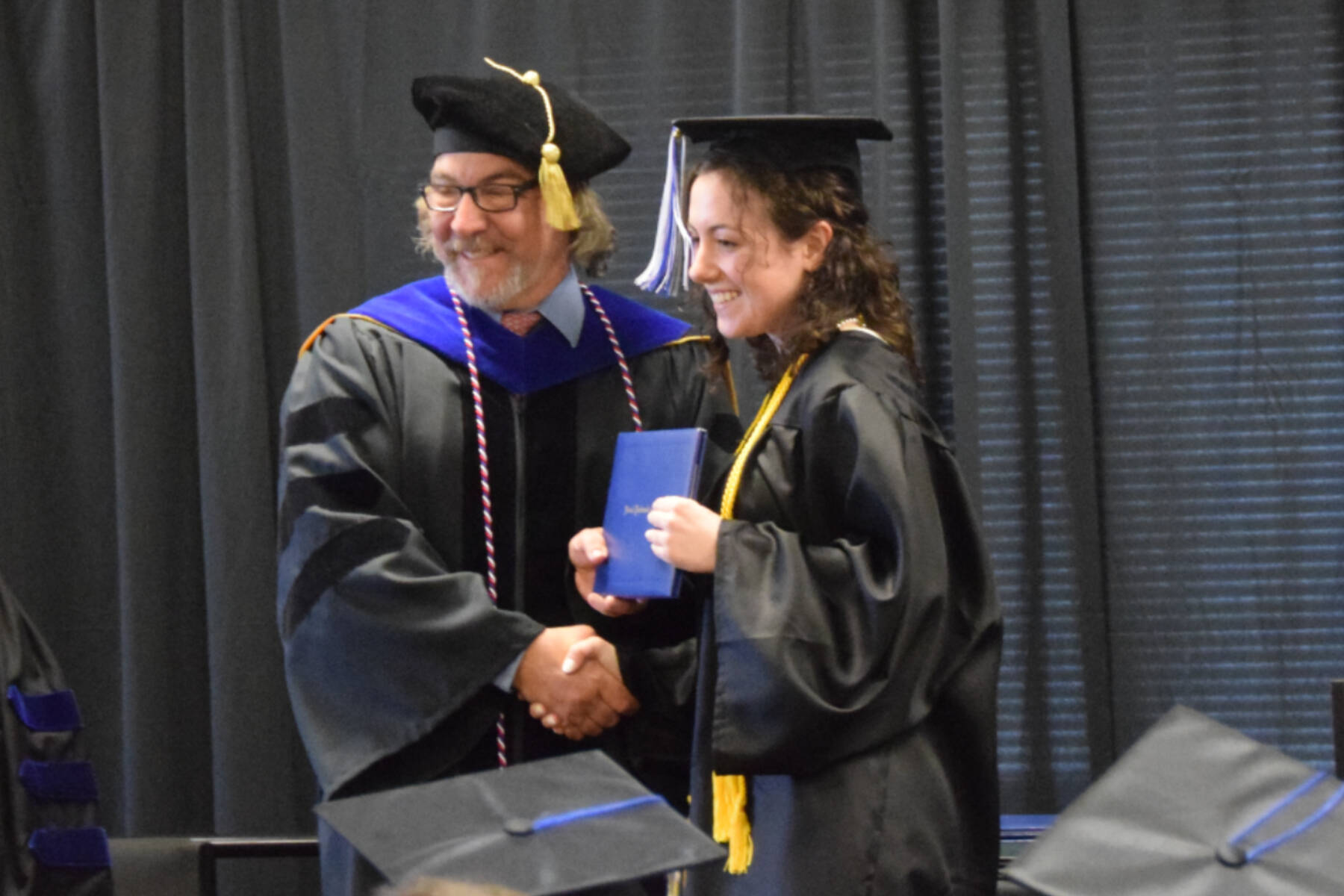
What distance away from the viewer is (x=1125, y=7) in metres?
3.62

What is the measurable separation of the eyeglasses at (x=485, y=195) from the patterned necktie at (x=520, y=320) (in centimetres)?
20

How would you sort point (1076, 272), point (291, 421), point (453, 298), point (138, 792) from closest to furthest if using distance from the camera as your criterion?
point (291, 421) → point (453, 298) → point (1076, 272) → point (138, 792)

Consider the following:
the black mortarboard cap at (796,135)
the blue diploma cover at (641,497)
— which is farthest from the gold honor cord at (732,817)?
the black mortarboard cap at (796,135)

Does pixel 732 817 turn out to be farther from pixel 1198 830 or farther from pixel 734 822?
pixel 1198 830

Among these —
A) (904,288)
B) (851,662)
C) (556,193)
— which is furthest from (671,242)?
(904,288)

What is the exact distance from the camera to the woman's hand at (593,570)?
247 centimetres

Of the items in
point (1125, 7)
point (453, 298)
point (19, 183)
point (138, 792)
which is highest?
point (1125, 7)

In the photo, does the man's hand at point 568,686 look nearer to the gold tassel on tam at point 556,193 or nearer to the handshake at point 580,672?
the handshake at point 580,672

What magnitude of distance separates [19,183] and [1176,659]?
317 centimetres

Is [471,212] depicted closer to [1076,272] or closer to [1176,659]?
[1076,272]

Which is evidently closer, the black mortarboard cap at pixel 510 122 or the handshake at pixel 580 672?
the handshake at pixel 580 672

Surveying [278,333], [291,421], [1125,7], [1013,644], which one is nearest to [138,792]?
[278,333]

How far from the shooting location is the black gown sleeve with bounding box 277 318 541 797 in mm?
2488

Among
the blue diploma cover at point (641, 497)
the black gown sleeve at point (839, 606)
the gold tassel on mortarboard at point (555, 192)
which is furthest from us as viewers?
the gold tassel on mortarboard at point (555, 192)
